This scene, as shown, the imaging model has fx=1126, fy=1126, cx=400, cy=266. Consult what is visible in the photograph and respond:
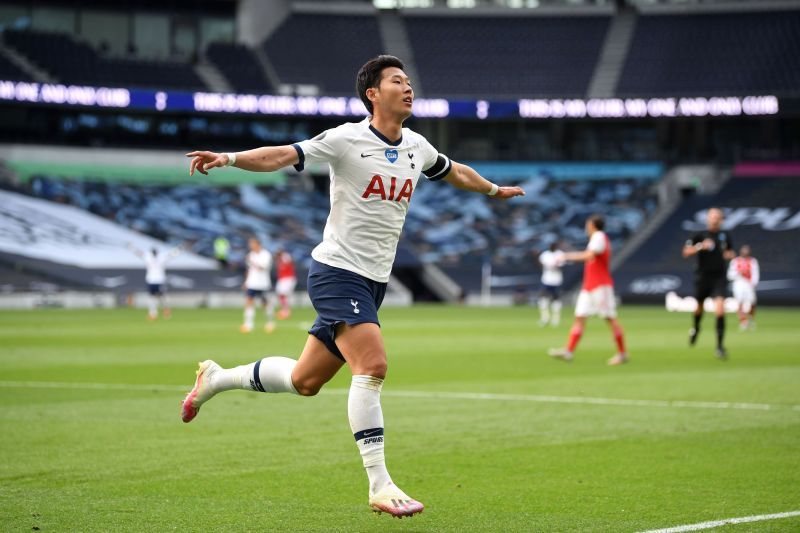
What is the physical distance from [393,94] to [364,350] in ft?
5.19

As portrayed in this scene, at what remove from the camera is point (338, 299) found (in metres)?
6.75

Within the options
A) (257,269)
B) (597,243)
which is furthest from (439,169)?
(257,269)

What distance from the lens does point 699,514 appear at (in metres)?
6.73

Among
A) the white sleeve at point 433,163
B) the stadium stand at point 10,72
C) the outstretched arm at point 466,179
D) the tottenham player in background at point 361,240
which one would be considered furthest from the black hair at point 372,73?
the stadium stand at point 10,72

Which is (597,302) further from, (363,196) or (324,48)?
(324,48)

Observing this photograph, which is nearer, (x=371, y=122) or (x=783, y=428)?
(x=371, y=122)

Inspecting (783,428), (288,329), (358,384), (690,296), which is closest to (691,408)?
(783,428)

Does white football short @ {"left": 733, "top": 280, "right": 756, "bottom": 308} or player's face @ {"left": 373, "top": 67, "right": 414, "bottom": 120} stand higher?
player's face @ {"left": 373, "top": 67, "right": 414, "bottom": 120}

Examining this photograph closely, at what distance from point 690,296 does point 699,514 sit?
43.0 m

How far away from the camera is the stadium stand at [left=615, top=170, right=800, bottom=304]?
49.2 metres

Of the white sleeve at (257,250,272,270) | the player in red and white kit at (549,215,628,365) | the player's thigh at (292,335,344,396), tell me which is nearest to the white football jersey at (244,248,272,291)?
the white sleeve at (257,250,272,270)

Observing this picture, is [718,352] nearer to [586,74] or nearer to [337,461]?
[337,461]

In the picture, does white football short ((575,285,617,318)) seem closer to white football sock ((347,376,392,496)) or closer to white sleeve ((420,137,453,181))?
white sleeve ((420,137,453,181))

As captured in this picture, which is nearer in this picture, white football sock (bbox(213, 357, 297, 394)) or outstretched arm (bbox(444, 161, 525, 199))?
white football sock (bbox(213, 357, 297, 394))
